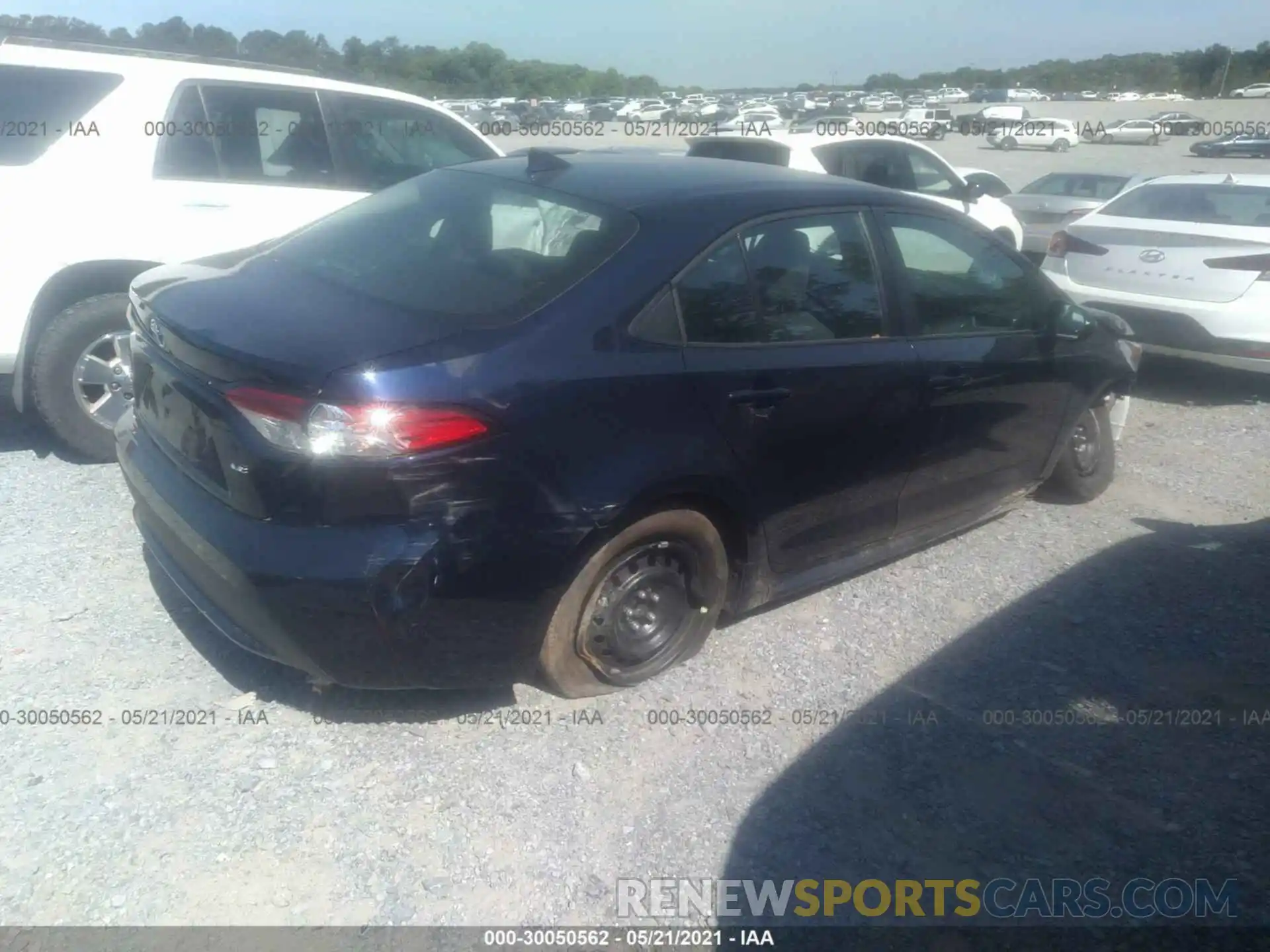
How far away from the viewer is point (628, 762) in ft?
10.6

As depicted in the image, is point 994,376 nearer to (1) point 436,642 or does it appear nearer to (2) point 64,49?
(1) point 436,642

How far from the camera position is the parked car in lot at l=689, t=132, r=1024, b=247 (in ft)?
30.9

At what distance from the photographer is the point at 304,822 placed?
2896 millimetres

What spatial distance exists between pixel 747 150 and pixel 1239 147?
2482cm

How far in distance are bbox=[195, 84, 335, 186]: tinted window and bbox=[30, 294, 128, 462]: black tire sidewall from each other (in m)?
1.02

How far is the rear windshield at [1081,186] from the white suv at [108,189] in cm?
1090

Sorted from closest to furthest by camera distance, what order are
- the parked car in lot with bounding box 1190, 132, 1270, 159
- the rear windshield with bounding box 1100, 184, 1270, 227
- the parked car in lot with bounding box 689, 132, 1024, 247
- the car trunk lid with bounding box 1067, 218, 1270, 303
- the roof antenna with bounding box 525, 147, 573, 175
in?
the roof antenna with bounding box 525, 147, 573, 175, the car trunk lid with bounding box 1067, 218, 1270, 303, the rear windshield with bounding box 1100, 184, 1270, 227, the parked car in lot with bounding box 689, 132, 1024, 247, the parked car in lot with bounding box 1190, 132, 1270, 159

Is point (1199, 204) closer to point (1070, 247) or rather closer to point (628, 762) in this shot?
point (1070, 247)

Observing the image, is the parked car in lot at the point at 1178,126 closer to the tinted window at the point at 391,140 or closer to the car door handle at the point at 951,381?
the tinted window at the point at 391,140

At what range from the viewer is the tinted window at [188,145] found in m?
5.19

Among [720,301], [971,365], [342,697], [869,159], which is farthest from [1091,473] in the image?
[869,159]

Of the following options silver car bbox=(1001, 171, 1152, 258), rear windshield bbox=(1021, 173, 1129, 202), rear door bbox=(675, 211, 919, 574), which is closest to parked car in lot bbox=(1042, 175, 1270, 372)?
silver car bbox=(1001, 171, 1152, 258)

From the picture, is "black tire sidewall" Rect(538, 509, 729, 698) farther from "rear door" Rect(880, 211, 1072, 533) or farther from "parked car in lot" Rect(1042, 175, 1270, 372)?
"parked car in lot" Rect(1042, 175, 1270, 372)

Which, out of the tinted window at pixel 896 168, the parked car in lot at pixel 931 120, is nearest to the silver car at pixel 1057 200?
the tinted window at pixel 896 168
